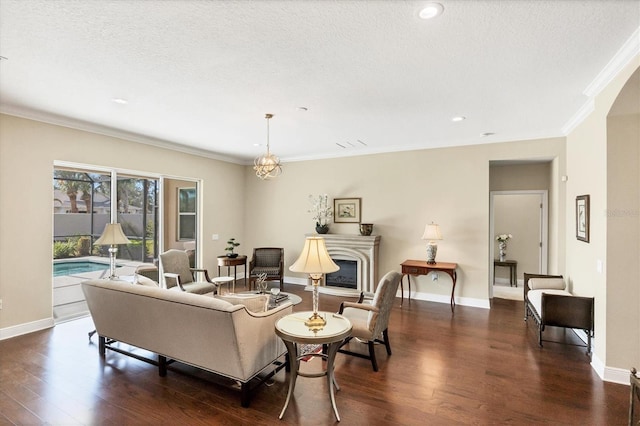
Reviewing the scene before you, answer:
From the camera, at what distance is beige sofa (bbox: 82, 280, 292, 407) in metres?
2.54

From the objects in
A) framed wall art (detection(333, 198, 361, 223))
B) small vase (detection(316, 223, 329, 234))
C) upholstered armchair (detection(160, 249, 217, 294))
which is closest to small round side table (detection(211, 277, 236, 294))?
upholstered armchair (detection(160, 249, 217, 294))

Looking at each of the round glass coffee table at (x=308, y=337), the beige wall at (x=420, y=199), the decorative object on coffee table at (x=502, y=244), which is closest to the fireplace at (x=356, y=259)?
the beige wall at (x=420, y=199)

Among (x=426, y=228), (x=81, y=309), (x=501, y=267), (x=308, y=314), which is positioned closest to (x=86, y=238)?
(x=81, y=309)

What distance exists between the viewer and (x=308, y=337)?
241 centimetres

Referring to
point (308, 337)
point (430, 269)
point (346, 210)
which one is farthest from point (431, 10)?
point (346, 210)

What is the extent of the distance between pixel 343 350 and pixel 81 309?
4.32m

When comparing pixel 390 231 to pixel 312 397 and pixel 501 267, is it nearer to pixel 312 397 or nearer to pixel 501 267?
pixel 501 267

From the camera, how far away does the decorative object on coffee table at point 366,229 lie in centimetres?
623

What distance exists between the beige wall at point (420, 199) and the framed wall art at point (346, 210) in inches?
4.4

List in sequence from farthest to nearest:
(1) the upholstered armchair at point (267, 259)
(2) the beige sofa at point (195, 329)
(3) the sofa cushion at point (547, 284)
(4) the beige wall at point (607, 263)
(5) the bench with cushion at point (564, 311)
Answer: (1) the upholstered armchair at point (267, 259)
(3) the sofa cushion at point (547, 284)
(5) the bench with cushion at point (564, 311)
(4) the beige wall at point (607, 263)
(2) the beige sofa at point (195, 329)

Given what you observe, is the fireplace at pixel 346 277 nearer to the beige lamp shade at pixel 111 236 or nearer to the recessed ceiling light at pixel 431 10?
the beige lamp shade at pixel 111 236

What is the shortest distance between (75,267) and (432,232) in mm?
5821

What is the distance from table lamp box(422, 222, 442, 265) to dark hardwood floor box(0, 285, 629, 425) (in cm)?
176

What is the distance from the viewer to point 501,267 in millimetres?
7211
